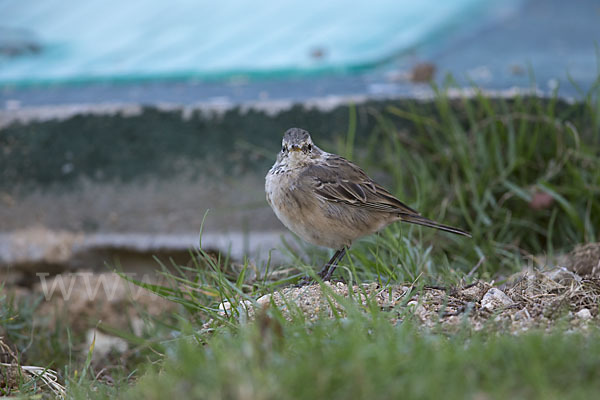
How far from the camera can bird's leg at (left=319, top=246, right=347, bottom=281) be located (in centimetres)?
390

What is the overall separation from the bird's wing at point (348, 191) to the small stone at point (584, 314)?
1.29 m

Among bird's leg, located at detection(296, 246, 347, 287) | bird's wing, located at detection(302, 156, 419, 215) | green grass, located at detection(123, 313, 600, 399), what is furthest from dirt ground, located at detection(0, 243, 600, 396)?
bird's wing, located at detection(302, 156, 419, 215)

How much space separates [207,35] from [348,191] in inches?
162

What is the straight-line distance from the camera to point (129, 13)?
7.93 metres

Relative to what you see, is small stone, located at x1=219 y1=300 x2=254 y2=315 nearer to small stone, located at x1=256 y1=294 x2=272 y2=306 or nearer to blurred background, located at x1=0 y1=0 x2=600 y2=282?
small stone, located at x1=256 y1=294 x2=272 y2=306

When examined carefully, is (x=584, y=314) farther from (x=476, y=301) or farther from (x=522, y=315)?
(x=476, y=301)

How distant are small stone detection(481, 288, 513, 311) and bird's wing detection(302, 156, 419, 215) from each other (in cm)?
94

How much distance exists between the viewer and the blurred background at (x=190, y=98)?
18.1ft

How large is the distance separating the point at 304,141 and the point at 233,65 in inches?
124

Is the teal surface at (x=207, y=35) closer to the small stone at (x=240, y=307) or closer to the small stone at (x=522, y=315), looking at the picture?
the small stone at (x=240, y=307)

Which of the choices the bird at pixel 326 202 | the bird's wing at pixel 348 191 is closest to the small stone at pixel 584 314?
the bird at pixel 326 202

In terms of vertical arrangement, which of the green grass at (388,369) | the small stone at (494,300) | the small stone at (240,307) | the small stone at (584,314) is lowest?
the small stone at (584,314)

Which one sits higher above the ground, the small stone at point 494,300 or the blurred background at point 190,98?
the blurred background at point 190,98

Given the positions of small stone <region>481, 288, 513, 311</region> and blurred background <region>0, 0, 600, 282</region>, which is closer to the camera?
small stone <region>481, 288, 513, 311</region>
